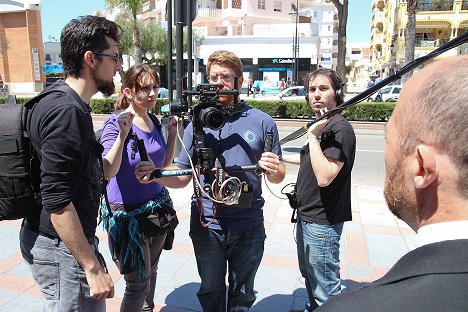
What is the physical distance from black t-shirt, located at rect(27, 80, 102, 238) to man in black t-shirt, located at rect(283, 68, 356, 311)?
1214mm

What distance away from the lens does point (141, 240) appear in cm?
237

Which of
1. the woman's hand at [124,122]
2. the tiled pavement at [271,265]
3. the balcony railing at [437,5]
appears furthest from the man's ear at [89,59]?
the balcony railing at [437,5]

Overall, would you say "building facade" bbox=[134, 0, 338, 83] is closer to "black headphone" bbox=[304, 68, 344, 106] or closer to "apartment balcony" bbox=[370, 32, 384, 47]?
"apartment balcony" bbox=[370, 32, 384, 47]

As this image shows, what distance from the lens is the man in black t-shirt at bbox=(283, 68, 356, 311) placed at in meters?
2.21

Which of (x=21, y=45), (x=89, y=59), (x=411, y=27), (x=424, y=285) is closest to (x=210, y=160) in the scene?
(x=89, y=59)

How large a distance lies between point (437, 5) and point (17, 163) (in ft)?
143

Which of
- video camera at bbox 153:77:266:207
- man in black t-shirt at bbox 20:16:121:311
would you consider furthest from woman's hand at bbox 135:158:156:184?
man in black t-shirt at bbox 20:16:121:311

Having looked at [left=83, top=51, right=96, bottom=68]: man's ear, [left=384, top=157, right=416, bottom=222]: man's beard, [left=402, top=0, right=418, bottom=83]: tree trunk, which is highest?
[left=402, top=0, right=418, bottom=83]: tree trunk

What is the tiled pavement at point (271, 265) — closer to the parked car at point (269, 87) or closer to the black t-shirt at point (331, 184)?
the black t-shirt at point (331, 184)

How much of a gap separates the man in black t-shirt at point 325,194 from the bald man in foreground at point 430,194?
1270 millimetres

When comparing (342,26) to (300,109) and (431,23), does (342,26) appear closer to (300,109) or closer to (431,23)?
(300,109)

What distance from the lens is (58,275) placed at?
1.71 meters

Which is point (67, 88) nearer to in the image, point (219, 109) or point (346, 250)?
point (219, 109)

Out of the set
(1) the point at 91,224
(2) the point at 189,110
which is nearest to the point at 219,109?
(2) the point at 189,110
